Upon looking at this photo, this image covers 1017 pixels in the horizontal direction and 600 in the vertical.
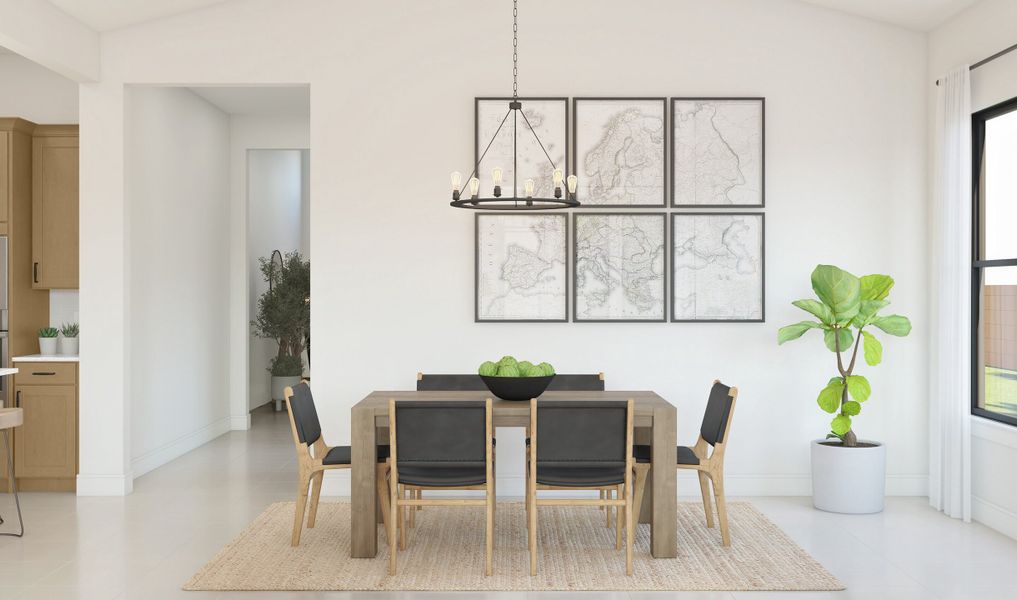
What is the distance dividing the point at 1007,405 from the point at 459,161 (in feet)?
12.2

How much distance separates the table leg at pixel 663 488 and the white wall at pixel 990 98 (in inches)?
80.7

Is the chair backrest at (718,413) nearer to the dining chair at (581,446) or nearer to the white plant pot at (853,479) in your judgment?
the dining chair at (581,446)

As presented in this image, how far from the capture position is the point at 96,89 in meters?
5.58

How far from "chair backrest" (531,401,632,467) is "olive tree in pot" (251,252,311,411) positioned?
554cm

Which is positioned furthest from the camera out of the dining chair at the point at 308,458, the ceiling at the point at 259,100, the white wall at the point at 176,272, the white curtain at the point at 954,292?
the ceiling at the point at 259,100

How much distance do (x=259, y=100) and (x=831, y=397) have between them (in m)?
5.44

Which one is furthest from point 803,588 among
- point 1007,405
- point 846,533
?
point 1007,405

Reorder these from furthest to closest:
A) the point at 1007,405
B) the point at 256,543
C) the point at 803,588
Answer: the point at 1007,405 < the point at 256,543 < the point at 803,588

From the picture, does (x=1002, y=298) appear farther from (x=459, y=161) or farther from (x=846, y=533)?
(x=459, y=161)

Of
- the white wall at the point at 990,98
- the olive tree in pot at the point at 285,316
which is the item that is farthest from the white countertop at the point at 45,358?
the white wall at the point at 990,98

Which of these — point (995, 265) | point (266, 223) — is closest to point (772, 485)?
point (995, 265)

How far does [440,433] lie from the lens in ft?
13.0

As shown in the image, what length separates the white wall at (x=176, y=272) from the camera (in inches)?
240

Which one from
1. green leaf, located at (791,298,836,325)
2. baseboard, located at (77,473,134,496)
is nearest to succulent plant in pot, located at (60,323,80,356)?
baseboard, located at (77,473,134,496)
